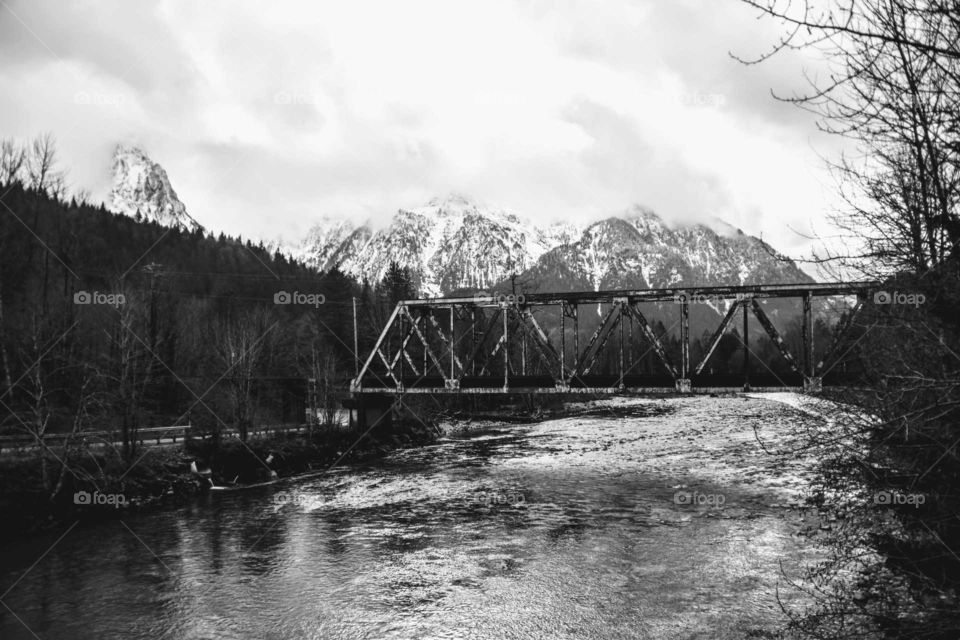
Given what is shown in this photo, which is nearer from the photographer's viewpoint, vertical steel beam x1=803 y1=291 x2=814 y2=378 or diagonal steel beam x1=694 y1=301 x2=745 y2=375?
vertical steel beam x1=803 y1=291 x2=814 y2=378

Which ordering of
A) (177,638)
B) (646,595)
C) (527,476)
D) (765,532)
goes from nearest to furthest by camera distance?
(177,638) < (646,595) < (765,532) < (527,476)

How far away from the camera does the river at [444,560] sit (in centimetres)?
1316

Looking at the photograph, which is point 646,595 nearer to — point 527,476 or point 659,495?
point 659,495

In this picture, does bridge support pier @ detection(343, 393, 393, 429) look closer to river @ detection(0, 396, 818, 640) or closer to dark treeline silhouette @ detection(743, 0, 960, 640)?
river @ detection(0, 396, 818, 640)

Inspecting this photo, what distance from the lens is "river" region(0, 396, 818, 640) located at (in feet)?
43.2

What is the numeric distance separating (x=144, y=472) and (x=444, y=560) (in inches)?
715

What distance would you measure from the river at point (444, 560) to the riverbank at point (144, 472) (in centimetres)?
178

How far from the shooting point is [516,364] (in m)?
84.6

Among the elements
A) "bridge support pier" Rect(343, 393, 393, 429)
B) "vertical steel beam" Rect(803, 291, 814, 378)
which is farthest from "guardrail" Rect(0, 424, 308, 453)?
"vertical steel beam" Rect(803, 291, 814, 378)

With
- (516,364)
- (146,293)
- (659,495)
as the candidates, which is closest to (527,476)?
(659,495)

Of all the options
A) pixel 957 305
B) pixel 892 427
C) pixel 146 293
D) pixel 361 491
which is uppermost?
pixel 146 293

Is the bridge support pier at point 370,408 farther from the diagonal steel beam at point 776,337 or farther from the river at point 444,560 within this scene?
the diagonal steel beam at point 776,337

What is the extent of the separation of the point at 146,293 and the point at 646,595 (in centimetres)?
4508

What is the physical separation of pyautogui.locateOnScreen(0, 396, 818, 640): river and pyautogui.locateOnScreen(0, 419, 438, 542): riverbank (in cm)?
178
